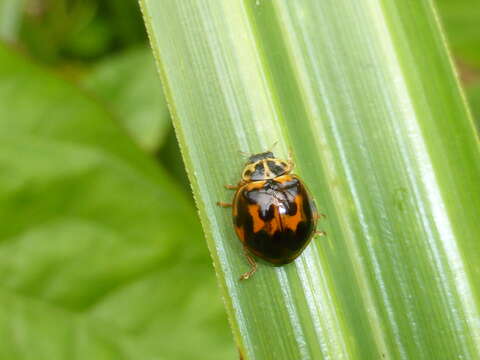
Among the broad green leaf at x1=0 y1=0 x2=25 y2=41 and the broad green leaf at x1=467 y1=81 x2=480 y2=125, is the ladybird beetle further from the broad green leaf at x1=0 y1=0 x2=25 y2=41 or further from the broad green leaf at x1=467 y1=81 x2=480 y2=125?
the broad green leaf at x1=0 y1=0 x2=25 y2=41

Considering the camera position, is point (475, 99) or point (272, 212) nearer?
point (272, 212)

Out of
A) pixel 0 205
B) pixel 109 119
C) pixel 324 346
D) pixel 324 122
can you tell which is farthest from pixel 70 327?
pixel 324 122

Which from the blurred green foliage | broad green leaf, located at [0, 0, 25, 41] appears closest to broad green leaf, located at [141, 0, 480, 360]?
the blurred green foliage

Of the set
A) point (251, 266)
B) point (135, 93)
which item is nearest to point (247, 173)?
point (251, 266)

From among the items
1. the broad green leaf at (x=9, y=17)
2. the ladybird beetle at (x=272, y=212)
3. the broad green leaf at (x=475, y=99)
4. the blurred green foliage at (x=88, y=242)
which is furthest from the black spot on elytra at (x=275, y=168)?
the broad green leaf at (x=9, y=17)

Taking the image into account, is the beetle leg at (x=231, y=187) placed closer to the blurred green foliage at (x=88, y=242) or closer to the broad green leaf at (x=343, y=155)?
the broad green leaf at (x=343, y=155)

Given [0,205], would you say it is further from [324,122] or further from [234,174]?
Result: [324,122]

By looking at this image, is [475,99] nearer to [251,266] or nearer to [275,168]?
[275,168]
